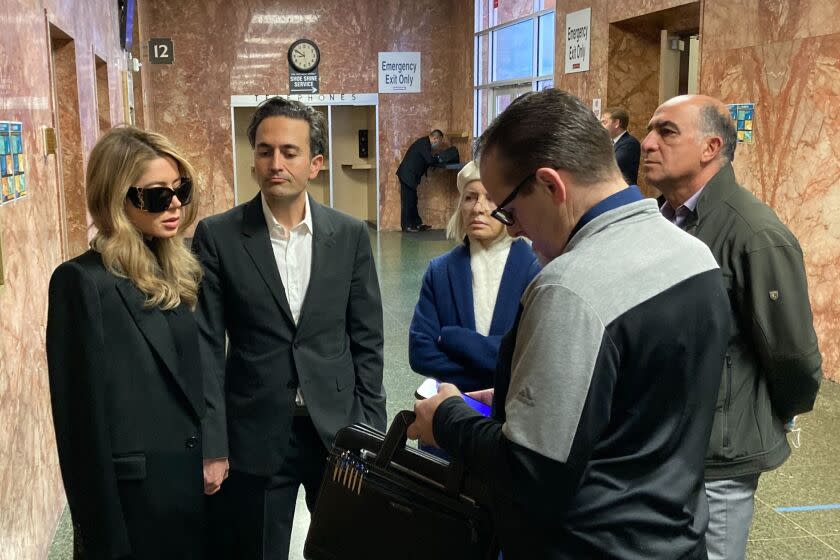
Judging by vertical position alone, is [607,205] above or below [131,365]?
above

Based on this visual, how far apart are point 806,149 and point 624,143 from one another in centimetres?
229

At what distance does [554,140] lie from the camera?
1310mm

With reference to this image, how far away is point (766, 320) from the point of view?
80.2 inches

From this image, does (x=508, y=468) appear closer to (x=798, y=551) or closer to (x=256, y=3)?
(x=798, y=551)

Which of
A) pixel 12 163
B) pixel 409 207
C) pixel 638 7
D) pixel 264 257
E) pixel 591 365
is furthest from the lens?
pixel 409 207

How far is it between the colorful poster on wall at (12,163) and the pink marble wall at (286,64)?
10.7m

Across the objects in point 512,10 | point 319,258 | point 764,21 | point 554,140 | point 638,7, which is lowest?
point 319,258

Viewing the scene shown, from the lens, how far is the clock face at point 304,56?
1370 cm

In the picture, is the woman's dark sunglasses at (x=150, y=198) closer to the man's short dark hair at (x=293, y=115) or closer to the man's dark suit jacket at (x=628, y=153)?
the man's short dark hair at (x=293, y=115)

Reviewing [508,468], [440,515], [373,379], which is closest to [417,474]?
[440,515]

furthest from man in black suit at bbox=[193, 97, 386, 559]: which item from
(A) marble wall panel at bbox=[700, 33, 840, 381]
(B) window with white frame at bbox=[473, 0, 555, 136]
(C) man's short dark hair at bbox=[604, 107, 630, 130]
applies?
(B) window with white frame at bbox=[473, 0, 555, 136]

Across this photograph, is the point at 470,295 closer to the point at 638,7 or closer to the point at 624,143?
the point at 624,143

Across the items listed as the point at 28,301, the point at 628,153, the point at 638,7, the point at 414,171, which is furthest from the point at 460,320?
the point at 414,171

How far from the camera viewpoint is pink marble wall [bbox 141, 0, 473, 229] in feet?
44.0
